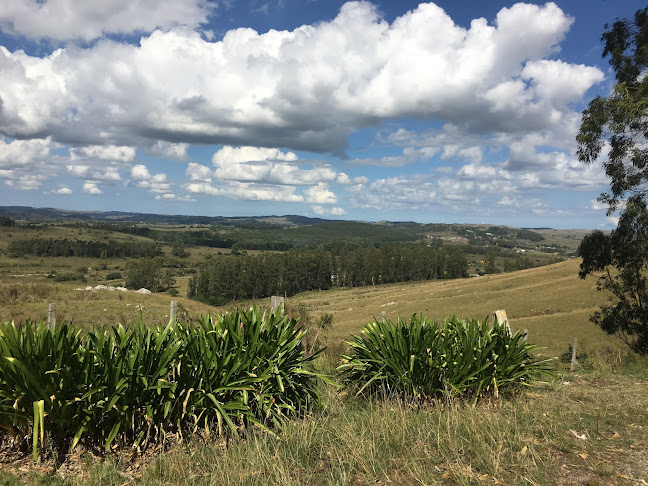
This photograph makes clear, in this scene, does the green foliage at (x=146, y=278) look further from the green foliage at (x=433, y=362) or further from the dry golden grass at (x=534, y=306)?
the green foliage at (x=433, y=362)

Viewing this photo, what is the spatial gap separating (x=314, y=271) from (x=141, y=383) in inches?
4107

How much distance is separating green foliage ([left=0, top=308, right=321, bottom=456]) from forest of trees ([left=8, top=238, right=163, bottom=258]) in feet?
446

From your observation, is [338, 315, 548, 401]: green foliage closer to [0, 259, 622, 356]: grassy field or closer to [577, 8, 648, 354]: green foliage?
[0, 259, 622, 356]: grassy field

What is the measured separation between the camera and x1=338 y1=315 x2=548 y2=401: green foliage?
21.1 ft

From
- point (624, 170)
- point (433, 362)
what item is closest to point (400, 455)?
point (433, 362)

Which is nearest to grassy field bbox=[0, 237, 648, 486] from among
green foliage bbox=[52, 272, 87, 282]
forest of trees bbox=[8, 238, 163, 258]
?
green foliage bbox=[52, 272, 87, 282]

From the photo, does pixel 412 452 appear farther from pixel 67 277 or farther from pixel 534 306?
pixel 67 277

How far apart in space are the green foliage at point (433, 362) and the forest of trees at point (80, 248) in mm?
136775

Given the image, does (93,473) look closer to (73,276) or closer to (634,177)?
(634,177)

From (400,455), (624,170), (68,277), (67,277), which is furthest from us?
(68,277)

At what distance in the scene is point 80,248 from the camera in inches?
5374

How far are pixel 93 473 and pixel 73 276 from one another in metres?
104

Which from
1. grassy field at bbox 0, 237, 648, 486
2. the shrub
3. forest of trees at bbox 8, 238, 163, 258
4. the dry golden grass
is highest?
grassy field at bbox 0, 237, 648, 486

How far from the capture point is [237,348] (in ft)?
17.8
